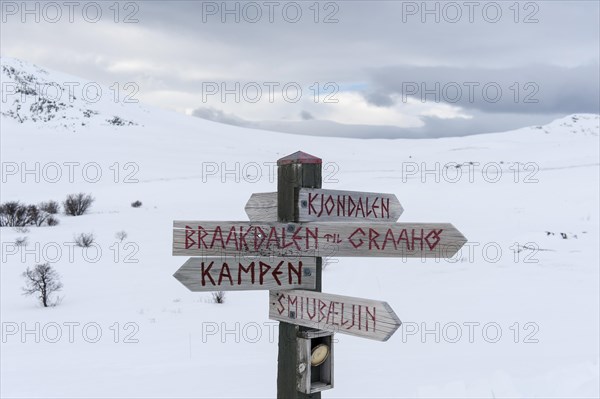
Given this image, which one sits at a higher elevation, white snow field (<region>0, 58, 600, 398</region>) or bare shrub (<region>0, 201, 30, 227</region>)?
bare shrub (<region>0, 201, 30, 227</region>)

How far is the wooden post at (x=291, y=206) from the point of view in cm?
339

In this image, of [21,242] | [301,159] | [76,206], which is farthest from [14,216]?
[301,159]

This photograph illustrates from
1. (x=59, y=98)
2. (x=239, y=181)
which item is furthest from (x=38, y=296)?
(x=59, y=98)

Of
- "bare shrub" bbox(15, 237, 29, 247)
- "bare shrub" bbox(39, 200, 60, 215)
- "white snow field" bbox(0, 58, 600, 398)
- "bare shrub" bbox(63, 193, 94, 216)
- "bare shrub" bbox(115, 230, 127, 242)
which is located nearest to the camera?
"white snow field" bbox(0, 58, 600, 398)

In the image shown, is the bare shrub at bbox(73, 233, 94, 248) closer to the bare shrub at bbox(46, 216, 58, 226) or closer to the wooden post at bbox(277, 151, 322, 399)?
the bare shrub at bbox(46, 216, 58, 226)

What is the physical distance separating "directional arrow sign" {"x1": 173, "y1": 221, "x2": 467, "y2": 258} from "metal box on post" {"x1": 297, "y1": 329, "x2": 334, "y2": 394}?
448 millimetres

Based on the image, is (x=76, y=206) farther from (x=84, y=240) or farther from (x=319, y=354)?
(x=319, y=354)

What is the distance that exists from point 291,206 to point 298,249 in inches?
9.2

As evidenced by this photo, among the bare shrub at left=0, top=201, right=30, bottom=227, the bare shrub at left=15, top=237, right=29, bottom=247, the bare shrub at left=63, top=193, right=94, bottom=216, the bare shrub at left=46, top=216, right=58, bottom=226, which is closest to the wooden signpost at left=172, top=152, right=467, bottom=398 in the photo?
the bare shrub at left=15, top=237, right=29, bottom=247

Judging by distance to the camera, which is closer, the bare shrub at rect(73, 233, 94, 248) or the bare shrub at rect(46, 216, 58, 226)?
the bare shrub at rect(73, 233, 94, 248)

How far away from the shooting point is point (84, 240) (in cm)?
1443

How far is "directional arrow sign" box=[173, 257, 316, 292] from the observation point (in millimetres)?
3287

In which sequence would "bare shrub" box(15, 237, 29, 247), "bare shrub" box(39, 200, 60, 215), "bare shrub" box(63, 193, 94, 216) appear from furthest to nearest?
"bare shrub" box(63, 193, 94, 216) < "bare shrub" box(39, 200, 60, 215) < "bare shrub" box(15, 237, 29, 247)

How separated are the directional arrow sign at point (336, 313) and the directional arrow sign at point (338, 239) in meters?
0.25
